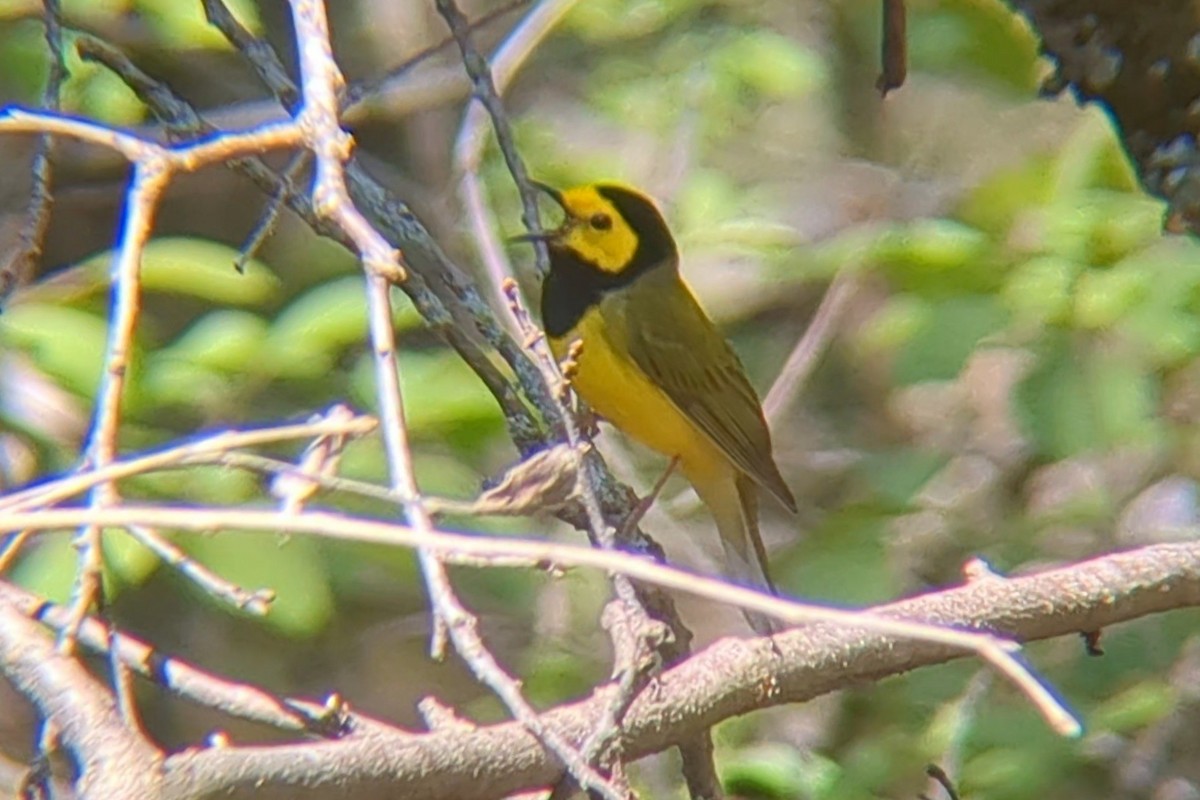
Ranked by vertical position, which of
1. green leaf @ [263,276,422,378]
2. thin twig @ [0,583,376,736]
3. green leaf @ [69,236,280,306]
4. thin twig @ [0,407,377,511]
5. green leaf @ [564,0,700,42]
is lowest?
green leaf @ [564,0,700,42]

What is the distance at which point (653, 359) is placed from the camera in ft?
13.4

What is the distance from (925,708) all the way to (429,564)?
2800 millimetres

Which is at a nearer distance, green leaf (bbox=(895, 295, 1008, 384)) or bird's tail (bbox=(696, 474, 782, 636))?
green leaf (bbox=(895, 295, 1008, 384))

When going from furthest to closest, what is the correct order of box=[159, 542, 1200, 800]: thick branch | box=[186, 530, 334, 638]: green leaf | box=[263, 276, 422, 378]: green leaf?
1. box=[263, 276, 422, 378]: green leaf
2. box=[186, 530, 334, 638]: green leaf
3. box=[159, 542, 1200, 800]: thick branch

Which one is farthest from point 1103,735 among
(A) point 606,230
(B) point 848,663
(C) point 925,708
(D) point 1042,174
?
(B) point 848,663

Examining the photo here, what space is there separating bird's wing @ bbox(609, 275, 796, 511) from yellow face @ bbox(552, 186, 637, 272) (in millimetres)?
117

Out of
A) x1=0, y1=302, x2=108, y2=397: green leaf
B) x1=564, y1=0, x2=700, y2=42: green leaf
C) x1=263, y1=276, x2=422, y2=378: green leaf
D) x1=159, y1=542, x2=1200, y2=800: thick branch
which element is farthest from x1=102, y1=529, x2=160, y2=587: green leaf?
x1=564, y1=0, x2=700, y2=42: green leaf

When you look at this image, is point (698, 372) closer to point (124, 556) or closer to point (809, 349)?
point (809, 349)

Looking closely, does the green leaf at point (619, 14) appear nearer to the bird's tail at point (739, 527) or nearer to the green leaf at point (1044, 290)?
the bird's tail at point (739, 527)

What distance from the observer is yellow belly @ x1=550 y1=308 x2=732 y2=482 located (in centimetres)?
388

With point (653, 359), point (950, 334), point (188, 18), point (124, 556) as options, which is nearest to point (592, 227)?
point (653, 359)

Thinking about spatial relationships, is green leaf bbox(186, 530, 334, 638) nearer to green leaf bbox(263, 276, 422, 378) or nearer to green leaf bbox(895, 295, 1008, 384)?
green leaf bbox(263, 276, 422, 378)

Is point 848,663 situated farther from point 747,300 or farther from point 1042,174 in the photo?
point 747,300

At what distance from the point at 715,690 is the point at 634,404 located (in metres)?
1.96
